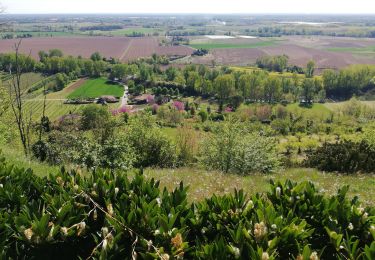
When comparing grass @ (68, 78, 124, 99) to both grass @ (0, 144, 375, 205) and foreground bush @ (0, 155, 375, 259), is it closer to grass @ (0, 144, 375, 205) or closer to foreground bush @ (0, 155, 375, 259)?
grass @ (0, 144, 375, 205)

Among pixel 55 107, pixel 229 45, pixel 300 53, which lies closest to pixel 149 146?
pixel 55 107

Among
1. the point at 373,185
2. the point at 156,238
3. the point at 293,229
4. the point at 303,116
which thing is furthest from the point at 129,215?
the point at 303,116

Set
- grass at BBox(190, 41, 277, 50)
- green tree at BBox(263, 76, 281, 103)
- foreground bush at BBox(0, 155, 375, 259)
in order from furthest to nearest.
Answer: grass at BBox(190, 41, 277, 50) → green tree at BBox(263, 76, 281, 103) → foreground bush at BBox(0, 155, 375, 259)

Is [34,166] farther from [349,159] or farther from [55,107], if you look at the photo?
[55,107]

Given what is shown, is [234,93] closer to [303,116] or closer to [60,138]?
[303,116]

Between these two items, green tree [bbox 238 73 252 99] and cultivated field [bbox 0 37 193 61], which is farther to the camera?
cultivated field [bbox 0 37 193 61]

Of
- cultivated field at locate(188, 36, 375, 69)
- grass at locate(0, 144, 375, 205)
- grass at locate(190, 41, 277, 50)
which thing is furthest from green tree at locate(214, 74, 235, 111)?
grass at locate(190, 41, 277, 50)
